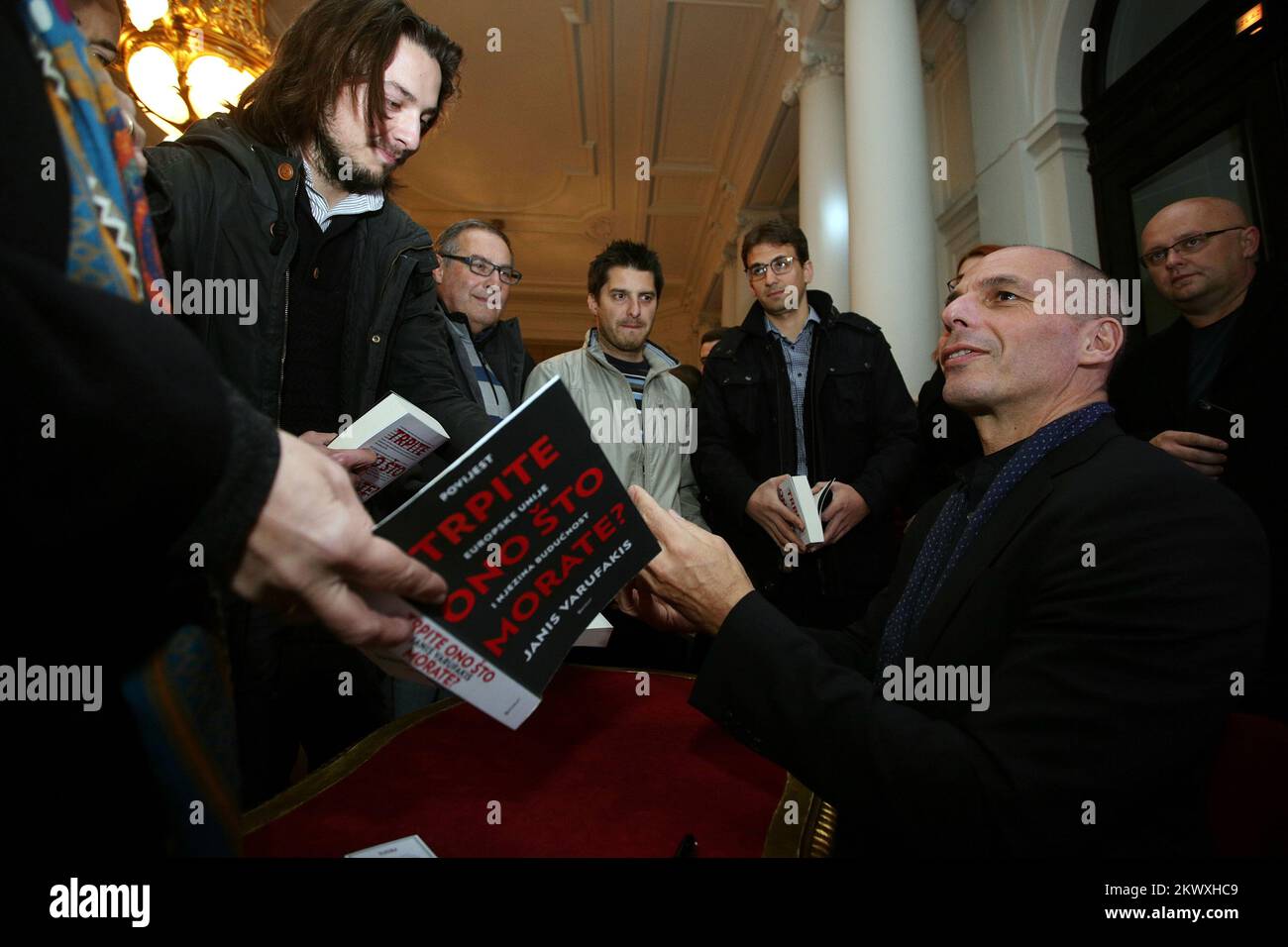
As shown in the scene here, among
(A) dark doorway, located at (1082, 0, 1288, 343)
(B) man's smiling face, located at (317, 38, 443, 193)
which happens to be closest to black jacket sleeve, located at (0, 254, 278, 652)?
(B) man's smiling face, located at (317, 38, 443, 193)

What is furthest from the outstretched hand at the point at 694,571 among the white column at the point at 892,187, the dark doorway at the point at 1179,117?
the white column at the point at 892,187

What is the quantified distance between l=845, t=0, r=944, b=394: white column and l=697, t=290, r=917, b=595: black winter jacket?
1.46m

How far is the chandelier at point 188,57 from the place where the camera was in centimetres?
398

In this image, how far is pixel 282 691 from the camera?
5.76ft

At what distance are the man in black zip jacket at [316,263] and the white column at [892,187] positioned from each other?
3.37 meters

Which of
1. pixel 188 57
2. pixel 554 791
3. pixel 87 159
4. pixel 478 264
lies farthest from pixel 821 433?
pixel 188 57

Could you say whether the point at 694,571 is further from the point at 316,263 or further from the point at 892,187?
the point at 892,187

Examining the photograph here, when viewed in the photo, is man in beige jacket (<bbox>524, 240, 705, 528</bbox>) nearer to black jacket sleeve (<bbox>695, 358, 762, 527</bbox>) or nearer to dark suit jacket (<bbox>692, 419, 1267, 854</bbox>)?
black jacket sleeve (<bbox>695, 358, 762, 527</bbox>)

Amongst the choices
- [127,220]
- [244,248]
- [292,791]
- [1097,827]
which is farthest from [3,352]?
[1097,827]

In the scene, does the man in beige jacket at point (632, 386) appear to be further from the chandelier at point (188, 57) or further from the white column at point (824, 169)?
the white column at point (824, 169)

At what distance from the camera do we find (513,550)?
867 mm

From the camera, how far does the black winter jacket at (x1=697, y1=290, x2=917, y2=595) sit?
2869 millimetres

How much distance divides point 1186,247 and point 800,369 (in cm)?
148
